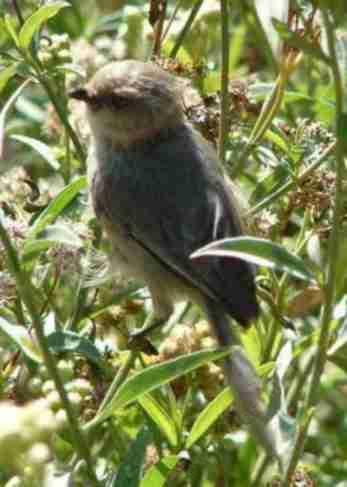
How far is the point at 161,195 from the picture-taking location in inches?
130

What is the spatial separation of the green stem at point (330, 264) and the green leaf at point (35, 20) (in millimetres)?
871

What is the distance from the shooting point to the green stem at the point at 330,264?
2.06 m

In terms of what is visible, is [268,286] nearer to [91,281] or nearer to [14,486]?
[91,281]

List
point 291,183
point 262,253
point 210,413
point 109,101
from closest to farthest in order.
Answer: point 262,253
point 210,413
point 291,183
point 109,101

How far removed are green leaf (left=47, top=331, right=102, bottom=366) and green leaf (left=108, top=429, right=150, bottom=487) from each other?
25 centimetres

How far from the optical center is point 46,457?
6.19 ft

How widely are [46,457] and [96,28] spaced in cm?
289

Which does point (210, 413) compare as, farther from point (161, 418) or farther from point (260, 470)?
point (260, 470)

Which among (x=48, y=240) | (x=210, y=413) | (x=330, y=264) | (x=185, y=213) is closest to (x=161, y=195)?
(x=185, y=213)

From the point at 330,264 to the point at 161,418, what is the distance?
79 cm

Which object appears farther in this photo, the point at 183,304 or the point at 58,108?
the point at 183,304

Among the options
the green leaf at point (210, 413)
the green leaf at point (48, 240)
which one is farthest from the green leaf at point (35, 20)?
the green leaf at point (210, 413)

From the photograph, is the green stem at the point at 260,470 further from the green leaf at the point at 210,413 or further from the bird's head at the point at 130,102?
the bird's head at the point at 130,102

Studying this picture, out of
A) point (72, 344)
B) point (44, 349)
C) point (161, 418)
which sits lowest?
point (161, 418)
